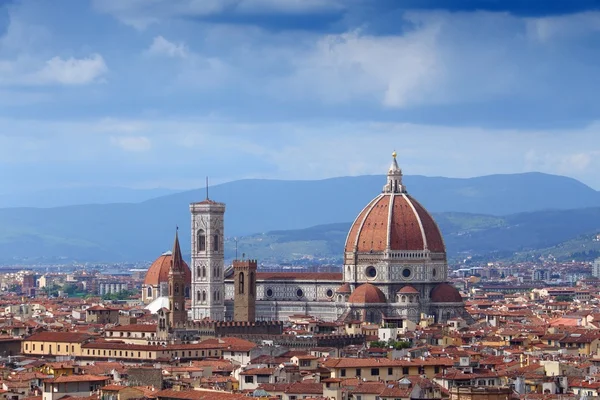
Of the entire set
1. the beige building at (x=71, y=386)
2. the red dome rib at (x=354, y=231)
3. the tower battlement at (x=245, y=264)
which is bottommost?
the beige building at (x=71, y=386)

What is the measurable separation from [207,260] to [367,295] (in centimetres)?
1094

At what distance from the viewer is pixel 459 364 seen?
6819 centimetres

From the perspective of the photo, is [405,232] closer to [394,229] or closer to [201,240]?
[394,229]

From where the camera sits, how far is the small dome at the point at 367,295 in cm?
11962

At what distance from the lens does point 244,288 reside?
120875 mm

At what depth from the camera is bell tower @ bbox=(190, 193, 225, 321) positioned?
123 m

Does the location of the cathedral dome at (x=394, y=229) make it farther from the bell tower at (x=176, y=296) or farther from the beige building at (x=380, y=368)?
the beige building at (x=380, y=368)

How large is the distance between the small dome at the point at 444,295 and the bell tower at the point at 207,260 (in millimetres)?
13203

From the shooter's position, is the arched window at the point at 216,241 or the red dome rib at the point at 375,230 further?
the red dome rib at the point at 375,230

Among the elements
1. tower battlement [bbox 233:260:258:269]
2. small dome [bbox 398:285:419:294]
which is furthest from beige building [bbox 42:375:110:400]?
small dome [bbox 398:285:419:294]

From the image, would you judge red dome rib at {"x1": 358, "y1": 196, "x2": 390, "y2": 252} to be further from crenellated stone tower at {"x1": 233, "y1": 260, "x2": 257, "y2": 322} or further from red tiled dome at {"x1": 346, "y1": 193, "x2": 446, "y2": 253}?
crenellated stone tower at {"x1": 233, "y1": 260, "x2": 257, "y2": 322}

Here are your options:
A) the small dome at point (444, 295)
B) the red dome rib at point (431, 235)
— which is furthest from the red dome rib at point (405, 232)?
the small dome at point (444, 295)

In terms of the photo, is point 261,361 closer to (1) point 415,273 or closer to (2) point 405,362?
(2) point 405,362

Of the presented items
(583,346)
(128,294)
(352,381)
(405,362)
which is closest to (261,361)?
(405,362)
